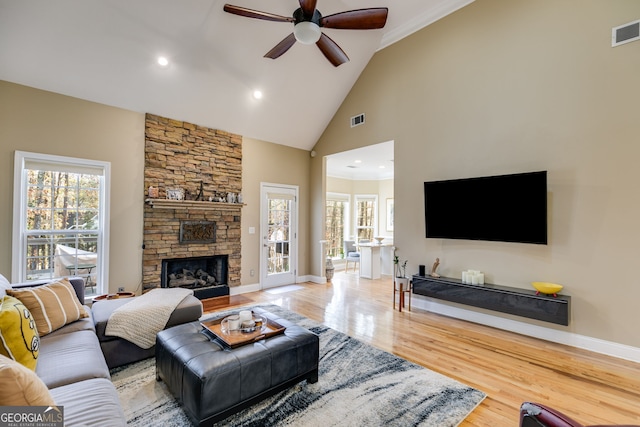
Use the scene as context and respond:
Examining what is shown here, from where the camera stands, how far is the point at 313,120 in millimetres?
5926

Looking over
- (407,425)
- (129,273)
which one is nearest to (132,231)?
(129,273)

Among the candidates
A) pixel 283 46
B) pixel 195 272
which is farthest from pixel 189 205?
pixel 283 46

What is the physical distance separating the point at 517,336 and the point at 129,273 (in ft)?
17.7

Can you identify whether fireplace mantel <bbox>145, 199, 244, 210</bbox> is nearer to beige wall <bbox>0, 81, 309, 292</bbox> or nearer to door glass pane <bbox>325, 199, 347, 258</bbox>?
beige wall <bbox>0, 81, 309, 292</bbox>

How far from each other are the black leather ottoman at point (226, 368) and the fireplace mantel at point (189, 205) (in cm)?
260

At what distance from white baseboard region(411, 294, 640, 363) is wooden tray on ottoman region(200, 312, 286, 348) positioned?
289cm

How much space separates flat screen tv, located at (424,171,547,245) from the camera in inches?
135

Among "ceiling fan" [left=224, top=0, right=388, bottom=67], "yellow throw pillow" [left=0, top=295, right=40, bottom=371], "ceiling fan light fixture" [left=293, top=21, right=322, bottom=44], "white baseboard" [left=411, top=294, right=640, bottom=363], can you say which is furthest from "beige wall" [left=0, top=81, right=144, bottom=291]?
"white baseboard" [left=411, top=294, right=640, bottom=363]

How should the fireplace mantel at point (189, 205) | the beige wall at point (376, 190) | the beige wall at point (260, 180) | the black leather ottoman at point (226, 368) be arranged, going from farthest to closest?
1. the beige wall at point (376, 190)
2. the beige wall at point (260, 180)
3. the fireplace mantel at point (189, 205)
4. the black leather ottoman at point (226, 368)

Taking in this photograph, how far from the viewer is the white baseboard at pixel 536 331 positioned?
3.01m

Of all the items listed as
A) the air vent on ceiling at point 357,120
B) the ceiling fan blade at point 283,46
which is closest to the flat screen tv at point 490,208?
the air vent on ceiling at point 357,120

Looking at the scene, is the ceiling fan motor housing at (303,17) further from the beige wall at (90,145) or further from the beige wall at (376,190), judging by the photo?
the beige wall at (376,190)

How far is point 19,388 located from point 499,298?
4.18 m

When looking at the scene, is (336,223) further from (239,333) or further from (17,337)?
(17,337)
